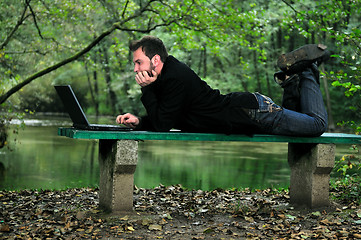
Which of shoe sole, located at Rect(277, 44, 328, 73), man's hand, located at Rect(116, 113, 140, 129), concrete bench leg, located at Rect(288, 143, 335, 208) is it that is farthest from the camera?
concrete bench leg, located at Rect(288, 143, 335, 208)

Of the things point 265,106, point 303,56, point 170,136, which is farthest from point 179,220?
point 303,56

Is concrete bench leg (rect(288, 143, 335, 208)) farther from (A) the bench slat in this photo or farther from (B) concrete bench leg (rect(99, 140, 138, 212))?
(B) concrete bench leg (rect(99, 140, 138, 212))

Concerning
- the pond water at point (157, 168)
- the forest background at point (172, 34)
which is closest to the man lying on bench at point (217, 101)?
the forest background at point (172, 34)

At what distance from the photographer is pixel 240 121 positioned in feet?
16.9

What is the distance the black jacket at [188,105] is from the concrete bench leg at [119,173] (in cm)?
38

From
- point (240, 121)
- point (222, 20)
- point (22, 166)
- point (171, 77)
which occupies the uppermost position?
point (222, 20)

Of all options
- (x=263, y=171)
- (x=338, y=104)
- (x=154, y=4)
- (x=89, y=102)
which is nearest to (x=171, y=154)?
(x=263, y=171)

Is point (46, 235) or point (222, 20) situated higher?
point (222, 20)

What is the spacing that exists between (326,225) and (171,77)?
7.66ft

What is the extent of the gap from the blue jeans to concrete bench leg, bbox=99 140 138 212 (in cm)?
145

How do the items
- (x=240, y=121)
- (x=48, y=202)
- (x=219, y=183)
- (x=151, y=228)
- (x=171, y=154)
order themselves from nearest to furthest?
(x=151, y=228), (x=240, y=121), (x=48, y=202), (x=219, y=183), (x=171, y=154)

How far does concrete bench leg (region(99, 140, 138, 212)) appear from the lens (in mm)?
5000

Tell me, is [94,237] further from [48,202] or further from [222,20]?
[222,20]

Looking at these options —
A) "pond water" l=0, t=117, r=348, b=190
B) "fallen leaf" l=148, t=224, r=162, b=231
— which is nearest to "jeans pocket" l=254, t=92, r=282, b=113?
"fallen leaf" l=148, t=224, r=162, b=231
